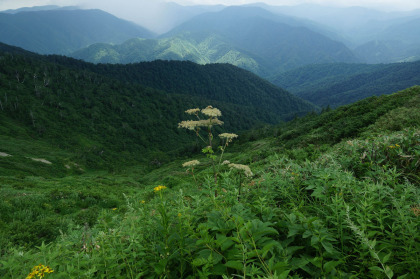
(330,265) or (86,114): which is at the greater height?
(330,265)

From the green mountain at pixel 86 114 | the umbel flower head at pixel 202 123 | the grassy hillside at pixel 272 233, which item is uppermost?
the umbel flower head at pixel 202 123

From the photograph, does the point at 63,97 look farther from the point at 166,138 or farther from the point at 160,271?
the point at 160,271

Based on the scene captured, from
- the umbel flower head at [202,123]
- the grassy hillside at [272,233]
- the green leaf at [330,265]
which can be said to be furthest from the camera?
the umbel flower head at [202,123]

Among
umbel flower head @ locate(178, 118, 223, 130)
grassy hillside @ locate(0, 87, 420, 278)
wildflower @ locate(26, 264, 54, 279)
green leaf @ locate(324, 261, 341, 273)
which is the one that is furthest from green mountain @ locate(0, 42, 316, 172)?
green leaf @ locate(324, 261, 341, 273)

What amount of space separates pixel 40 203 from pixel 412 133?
663 inches

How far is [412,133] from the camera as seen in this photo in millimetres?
5008


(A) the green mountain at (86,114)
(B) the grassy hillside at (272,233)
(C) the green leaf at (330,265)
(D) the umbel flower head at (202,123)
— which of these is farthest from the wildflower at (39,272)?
(A) the green mountain at (86,114)

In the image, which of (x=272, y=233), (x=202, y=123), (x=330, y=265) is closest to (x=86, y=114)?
(x=202, y=123)

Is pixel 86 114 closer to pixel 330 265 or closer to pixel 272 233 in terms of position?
pixel 272 233

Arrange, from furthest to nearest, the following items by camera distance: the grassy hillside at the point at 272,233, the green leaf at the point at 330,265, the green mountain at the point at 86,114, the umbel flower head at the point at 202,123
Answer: the green mountain at the point at 86,114
the umbel flower head at the point at 202,123
the grassy hillside at the point at 272,233
the green leaf at the point at 330,265

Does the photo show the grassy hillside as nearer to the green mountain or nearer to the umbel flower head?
the umbel flower head

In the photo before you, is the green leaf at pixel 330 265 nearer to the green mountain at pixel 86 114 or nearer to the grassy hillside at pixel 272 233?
the grassy hillside at pixel 272 233

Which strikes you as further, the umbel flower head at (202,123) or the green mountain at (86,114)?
the green mountain at (86,114)

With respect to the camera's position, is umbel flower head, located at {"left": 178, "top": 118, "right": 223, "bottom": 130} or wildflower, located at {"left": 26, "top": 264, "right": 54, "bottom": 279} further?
umbel flower head, located at {"left": 178, "top": 118, "right": 223, "bottom": 130}
